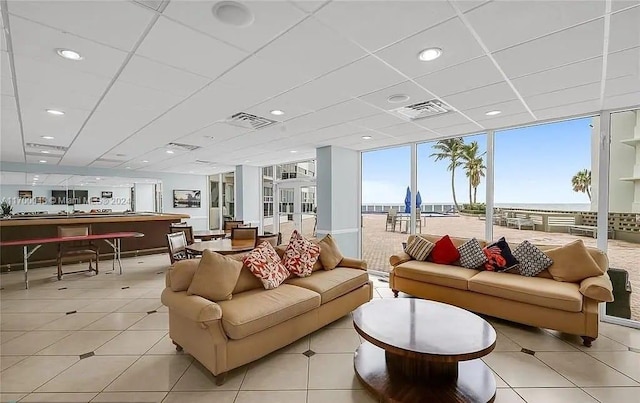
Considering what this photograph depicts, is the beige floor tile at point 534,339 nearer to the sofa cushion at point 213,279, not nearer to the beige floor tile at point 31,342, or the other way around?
the sofa cushion at point 213,279

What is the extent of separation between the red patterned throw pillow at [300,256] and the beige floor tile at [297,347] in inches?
31.2

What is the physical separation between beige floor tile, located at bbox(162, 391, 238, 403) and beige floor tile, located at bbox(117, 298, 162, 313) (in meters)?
2.07

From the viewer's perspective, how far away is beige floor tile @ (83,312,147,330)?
332 centimetres

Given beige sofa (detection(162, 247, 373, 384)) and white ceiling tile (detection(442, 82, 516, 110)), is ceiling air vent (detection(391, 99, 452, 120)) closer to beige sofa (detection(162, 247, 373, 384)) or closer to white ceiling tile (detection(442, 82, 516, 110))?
white ceiling tile (detection(442, 82, 516, 110))

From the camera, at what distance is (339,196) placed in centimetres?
626

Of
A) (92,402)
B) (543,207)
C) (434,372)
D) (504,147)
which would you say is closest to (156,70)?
(92,402)

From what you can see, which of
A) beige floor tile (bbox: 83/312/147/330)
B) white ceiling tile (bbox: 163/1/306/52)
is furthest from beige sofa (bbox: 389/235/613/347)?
beige floor tile (bbox: 83/312/147/330)

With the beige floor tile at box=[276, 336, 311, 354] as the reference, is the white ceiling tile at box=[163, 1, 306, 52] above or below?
above

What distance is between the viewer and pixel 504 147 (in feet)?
15.5

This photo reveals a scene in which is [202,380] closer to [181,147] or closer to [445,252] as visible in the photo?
[445,252]

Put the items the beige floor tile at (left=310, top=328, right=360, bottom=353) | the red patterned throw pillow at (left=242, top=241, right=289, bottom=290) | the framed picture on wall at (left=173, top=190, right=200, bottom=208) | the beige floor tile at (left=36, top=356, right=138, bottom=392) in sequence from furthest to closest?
the framed picture on wall at (left=173, top=190, right=200, bottom=208), the red patterned throw pillow at (left=242, top=241, right=289, bottom=290), the beige floor tile at (left=310, top=328, right=360, bottom=353), the beige floor tile at (left=36, top=356, right=138, bottom=392)

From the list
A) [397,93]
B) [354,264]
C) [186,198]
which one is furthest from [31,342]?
[186,198]

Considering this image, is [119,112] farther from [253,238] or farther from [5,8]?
[253,238]

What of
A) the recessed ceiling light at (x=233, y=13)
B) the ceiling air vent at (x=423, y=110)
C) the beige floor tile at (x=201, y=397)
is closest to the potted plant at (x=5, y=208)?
the beige floor tile at (x=201, y=397)
